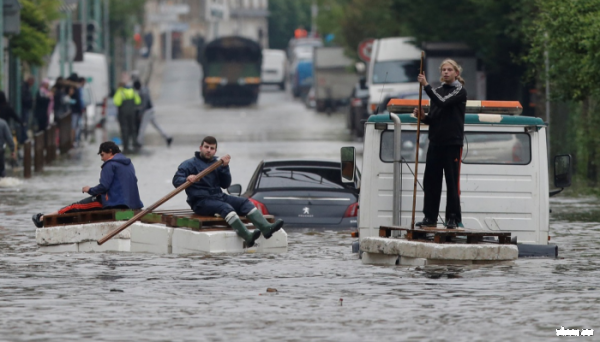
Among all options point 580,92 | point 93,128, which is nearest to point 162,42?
point 93,128

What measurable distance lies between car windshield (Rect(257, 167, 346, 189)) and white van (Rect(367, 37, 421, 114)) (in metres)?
21.3

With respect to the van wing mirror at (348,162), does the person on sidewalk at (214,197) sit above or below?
below

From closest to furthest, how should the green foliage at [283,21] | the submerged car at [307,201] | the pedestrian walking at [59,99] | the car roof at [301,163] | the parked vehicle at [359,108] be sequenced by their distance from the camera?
the submerged car at [307,201]
the car roof at [301,163]
the pedestrian walking at [59,99]
the parked vehicle at [359,108]
the green foliage at [283,21]

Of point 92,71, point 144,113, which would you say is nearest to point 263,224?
point 144,113

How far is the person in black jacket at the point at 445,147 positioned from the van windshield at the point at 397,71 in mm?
27035

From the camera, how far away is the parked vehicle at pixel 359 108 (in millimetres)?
44219

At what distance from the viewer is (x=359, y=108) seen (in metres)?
44.8

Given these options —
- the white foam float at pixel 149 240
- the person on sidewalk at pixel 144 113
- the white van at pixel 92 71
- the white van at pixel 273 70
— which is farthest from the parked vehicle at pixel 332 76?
the white foam float at pixel 149 240

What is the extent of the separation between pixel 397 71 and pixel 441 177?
27.9 m

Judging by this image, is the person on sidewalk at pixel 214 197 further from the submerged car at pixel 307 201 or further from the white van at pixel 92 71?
the white van at pixel 92 71

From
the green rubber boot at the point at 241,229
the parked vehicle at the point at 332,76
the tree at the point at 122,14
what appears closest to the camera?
the green rubber boot at the point at 241,229

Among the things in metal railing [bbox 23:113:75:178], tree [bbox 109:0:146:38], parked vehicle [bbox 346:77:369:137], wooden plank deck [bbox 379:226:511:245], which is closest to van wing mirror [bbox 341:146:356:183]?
wooden plank deck [bbox 379:226:511:245]

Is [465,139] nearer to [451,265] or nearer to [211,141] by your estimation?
[451,265]

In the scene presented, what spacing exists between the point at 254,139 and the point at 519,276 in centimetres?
2932
